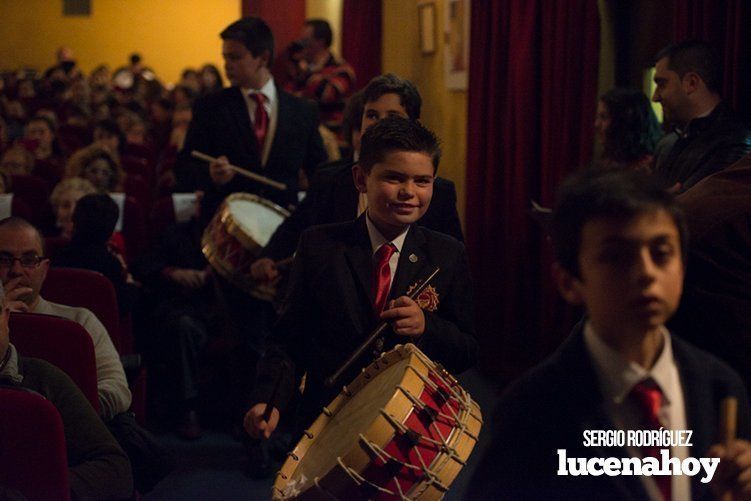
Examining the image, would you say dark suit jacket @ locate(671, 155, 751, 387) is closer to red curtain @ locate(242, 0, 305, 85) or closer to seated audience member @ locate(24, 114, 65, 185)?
seated audience member @ locate(24, 114, 65, 185)

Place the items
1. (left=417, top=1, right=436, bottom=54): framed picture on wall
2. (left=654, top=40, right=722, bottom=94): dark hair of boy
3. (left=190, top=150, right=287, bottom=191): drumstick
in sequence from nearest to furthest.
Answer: (left=654, top=40, right=722, bottom=94): dark hair of boy, (left=190, top=150, right=287, bottom=191): drumstick, (left=417, top=1, right=436, bottom=54): framed picture on wall

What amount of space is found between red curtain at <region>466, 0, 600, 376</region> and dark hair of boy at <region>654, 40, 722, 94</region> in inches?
56.1

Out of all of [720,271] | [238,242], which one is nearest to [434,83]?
[238,242]

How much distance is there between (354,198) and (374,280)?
0.80 meters

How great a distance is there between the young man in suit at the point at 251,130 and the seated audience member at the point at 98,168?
1.34 meters

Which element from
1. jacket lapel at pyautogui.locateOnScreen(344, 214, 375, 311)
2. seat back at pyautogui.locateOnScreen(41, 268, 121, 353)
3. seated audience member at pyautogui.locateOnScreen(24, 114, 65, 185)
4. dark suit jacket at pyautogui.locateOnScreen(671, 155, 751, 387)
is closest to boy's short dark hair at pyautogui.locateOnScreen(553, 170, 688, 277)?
dark suit jacket at pyautogui.locateOnScreen(671, 155, 751, 387)

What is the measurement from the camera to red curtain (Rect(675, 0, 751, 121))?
12.5 ft

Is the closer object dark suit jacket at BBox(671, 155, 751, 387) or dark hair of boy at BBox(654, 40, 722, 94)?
dark suit jacket at BBox(671, 155, 751, 387)

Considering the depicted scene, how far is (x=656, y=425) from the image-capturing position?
1144 mm

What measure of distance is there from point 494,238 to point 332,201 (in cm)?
287

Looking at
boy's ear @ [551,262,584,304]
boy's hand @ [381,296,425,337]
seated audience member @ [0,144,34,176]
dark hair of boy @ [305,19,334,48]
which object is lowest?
seated audience member @ [0,144,34,176]

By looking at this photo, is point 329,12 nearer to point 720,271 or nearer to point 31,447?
point 31,447

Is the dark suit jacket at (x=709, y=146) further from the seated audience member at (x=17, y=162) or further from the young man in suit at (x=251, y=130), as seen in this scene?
the seated audience member at (x=17, y=162)

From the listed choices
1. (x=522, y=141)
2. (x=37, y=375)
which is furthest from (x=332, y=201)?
(x=522, y=141)
